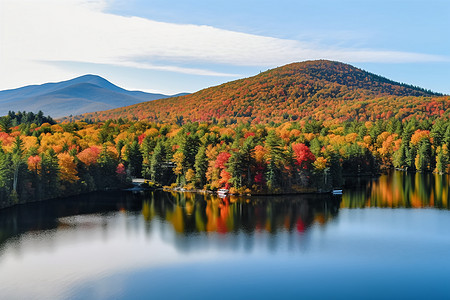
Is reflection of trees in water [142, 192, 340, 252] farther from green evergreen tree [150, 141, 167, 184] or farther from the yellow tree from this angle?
the yellow tree

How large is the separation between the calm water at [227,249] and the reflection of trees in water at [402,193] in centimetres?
83

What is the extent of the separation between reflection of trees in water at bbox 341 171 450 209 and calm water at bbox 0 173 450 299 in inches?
32.6

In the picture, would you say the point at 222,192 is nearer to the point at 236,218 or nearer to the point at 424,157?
the point at 236,218

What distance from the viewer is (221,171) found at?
259ft

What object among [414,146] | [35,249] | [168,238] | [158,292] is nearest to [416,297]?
[158,292]

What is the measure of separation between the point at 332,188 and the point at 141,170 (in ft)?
134

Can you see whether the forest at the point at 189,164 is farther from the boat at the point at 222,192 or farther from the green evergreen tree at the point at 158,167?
the boat at the point at 222,192

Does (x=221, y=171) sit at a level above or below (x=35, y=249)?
above

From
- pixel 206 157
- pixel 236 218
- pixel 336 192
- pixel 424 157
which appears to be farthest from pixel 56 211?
pixel 424 157

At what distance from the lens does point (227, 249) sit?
144 feet

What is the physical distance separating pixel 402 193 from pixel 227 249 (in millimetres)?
46287

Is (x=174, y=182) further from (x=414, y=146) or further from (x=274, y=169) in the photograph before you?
(x=414, y=146)

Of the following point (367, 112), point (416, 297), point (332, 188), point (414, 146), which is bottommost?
point (416, 297)

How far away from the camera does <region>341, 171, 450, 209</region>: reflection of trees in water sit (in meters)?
68.3
